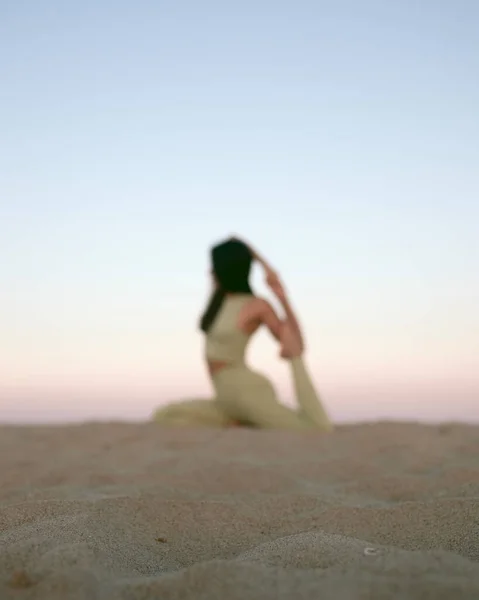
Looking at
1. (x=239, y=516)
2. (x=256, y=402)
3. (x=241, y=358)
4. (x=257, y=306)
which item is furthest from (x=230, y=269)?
(x=239, y=516)

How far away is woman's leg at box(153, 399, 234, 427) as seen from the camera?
208 inches

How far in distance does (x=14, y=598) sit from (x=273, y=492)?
4.93 ft

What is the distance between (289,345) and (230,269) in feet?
2.38


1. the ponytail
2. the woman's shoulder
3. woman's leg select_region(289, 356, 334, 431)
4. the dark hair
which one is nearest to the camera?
woman's leg select_region(289, 356, 334, 431)

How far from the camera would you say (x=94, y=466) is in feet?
10.8

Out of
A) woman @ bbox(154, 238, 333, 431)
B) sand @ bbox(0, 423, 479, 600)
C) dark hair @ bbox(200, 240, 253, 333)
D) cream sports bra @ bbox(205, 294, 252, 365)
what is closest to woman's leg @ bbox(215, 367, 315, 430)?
woman @ bbox(154, 238, 333, 431)

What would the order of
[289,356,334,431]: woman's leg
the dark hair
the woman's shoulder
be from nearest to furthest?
[289,356,334,431]: woman's leg → the woman's shoulder → the dark hair

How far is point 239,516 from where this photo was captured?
2221 millimetres

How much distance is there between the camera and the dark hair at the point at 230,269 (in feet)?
17.5

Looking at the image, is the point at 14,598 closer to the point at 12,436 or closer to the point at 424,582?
the point at 424,582

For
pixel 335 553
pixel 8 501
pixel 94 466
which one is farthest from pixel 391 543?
pixel 94 466

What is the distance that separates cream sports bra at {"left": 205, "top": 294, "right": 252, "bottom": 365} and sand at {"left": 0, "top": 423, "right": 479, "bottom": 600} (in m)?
0.90

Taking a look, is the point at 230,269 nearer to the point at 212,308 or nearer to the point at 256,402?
the point at 212,308

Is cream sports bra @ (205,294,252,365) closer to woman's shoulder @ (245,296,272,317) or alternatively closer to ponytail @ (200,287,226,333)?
woman's shoulder @ (245,296,272,317)
